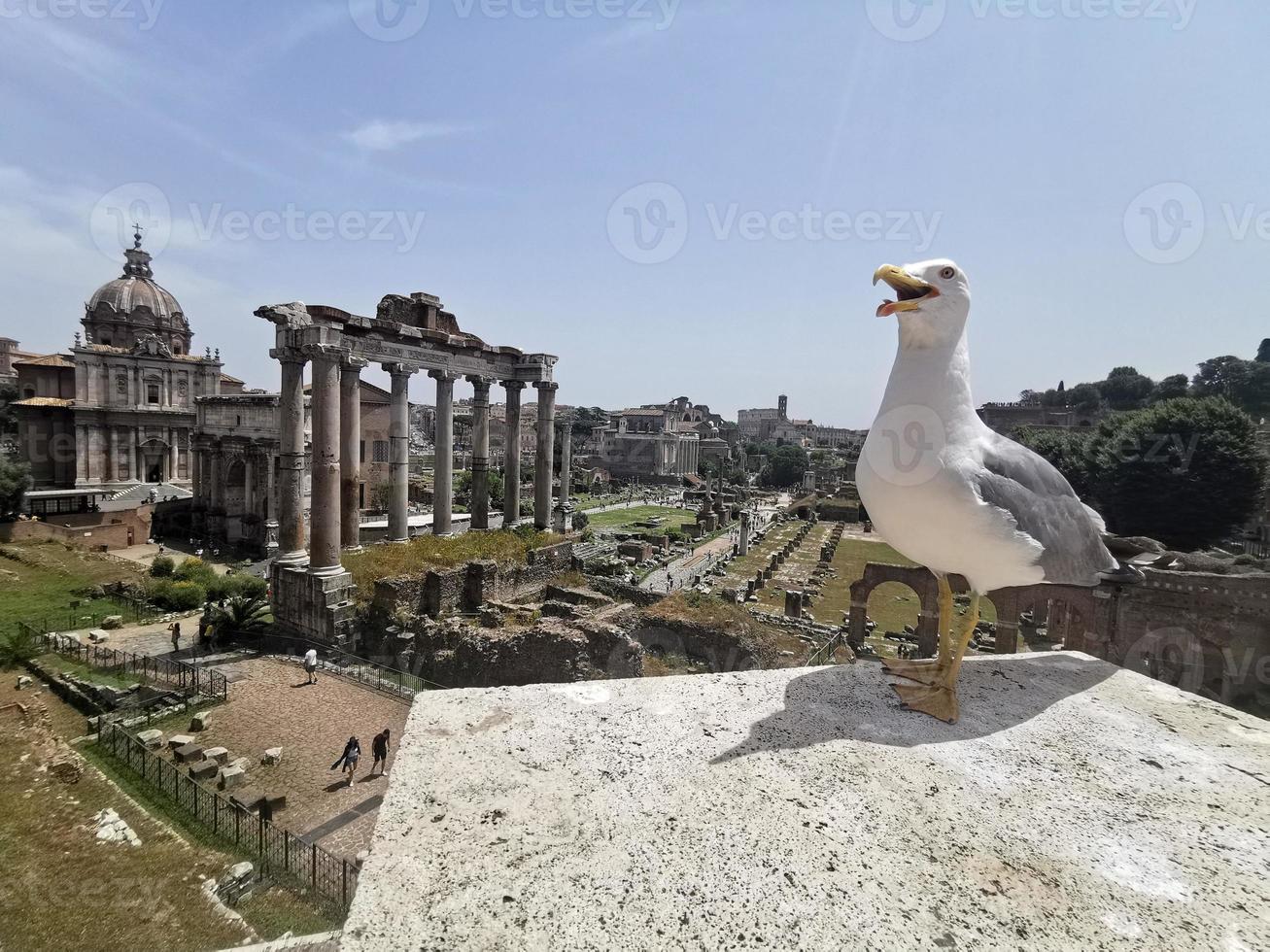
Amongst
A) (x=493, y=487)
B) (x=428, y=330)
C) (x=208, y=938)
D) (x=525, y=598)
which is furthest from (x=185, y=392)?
(x=208, y=938)

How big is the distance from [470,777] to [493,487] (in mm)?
61721

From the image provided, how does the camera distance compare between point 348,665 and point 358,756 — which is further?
point 348,665

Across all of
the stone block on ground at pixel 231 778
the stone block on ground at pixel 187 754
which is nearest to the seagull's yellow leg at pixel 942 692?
the stone block on ground at pixel 231 778

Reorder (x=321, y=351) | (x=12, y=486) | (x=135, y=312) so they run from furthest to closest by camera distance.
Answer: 1. (x=135, y=312)
2. (x=12, y=486)
3. (x=321, y=351)

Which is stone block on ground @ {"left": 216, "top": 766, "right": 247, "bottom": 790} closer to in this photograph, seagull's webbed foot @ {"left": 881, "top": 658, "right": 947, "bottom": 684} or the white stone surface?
the white stone surface

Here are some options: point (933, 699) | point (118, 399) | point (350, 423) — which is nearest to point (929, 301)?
point (933, 699)

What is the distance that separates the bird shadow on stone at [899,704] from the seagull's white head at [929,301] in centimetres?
239

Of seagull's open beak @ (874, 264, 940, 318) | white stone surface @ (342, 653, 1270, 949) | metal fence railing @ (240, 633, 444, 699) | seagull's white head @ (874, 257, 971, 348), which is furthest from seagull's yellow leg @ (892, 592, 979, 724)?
metal fence railing @ (240, 633, 444, 699)

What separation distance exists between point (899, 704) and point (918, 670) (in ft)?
1.88

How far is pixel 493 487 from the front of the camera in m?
62.8

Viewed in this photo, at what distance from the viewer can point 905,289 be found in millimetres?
4203

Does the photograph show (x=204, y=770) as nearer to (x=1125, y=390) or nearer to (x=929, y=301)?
(x=929, y=301)

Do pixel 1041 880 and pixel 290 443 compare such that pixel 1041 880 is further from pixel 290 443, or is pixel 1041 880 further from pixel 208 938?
pixel 290 443

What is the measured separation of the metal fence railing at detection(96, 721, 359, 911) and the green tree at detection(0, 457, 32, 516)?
94.6 feet
